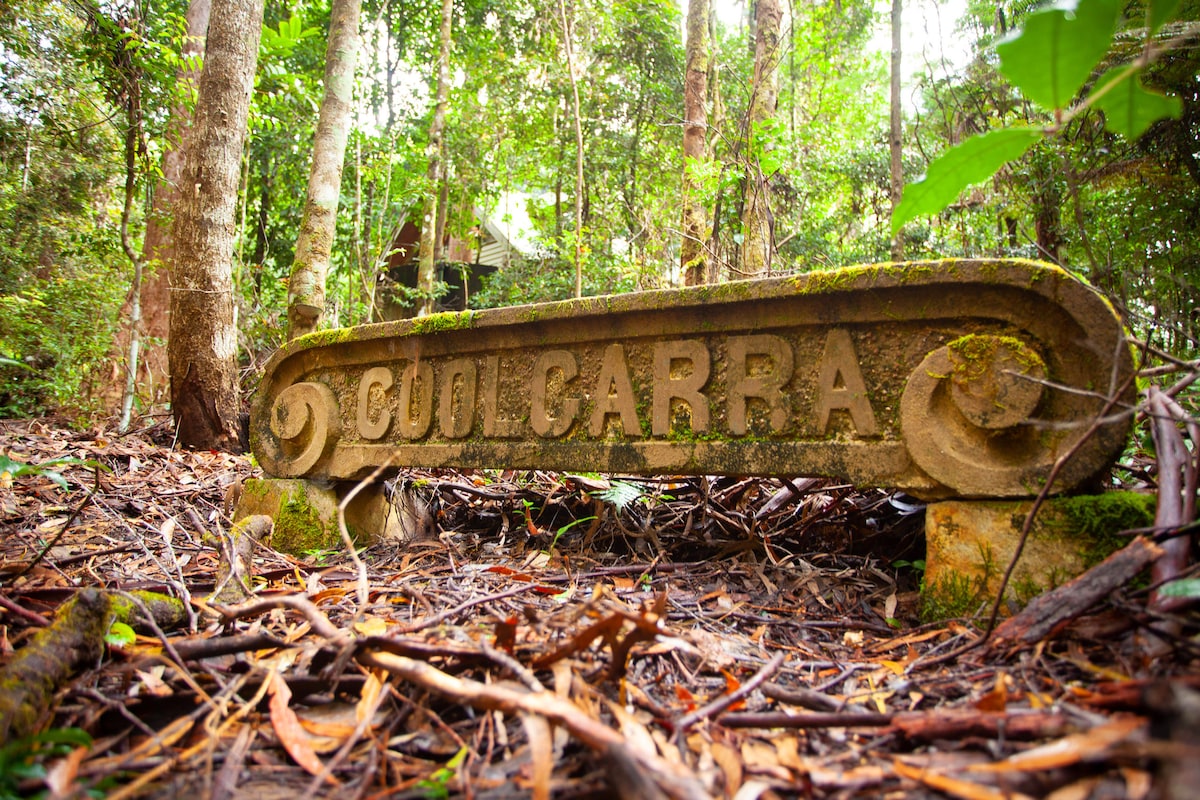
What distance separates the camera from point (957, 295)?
183cm

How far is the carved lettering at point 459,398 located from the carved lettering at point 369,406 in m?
0.28

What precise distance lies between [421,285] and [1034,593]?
28.6 ft

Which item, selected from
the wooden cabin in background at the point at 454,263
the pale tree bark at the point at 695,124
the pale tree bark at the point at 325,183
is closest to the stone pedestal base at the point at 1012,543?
the pale tree bark at the point at 695,124

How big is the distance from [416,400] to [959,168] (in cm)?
231

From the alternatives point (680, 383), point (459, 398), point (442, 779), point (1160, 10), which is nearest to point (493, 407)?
point (459, 398)

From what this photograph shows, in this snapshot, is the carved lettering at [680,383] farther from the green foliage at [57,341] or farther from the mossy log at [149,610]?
the green foliage at [57,341]

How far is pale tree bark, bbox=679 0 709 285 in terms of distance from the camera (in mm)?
5617

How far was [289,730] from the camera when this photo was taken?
3.81 ft

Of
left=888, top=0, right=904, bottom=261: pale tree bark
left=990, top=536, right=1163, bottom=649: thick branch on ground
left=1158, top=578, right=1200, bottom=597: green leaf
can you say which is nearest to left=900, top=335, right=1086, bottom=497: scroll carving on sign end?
left=990, top=536, right=1163, bottom=649: thick branch on ground

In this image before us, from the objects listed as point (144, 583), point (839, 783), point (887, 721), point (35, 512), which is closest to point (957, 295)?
point (887, 721)

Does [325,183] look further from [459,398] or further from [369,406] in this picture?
[459,398]

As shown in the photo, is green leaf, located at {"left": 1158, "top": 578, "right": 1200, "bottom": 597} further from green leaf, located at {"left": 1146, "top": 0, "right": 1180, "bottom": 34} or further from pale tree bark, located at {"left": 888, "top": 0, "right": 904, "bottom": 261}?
pale tree bark, located at {"left": 888, "top": 0, "right": 904, "bottom": 261}

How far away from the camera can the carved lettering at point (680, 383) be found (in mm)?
2191

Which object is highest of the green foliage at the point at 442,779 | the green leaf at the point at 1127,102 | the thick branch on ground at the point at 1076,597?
the green leaf at the point at 1127,102
